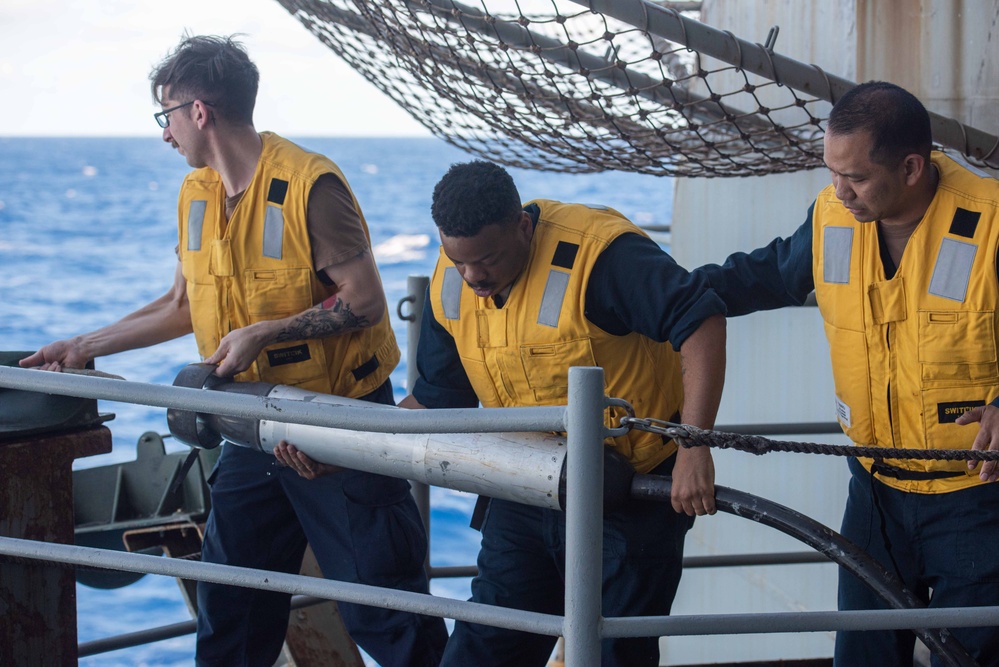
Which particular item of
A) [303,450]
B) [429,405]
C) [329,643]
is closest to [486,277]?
[429,405]

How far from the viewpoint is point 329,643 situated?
340cm

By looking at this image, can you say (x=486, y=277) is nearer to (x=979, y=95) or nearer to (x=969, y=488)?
(x=969, y=488)

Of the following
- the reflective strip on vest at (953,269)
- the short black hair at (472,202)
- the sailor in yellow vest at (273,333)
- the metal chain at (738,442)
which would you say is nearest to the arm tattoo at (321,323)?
the sailor in yellow vest at (273,333)

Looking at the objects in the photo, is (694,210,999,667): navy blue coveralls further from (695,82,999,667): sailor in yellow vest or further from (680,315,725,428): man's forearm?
(680,315,725,428): man's forearm

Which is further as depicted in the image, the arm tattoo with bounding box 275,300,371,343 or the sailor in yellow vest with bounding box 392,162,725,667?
the arm tattoo with bounding box 275,300,371,343

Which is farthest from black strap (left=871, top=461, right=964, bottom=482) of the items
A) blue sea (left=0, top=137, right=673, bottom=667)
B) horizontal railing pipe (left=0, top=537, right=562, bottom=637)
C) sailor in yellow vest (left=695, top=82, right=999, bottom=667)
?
blue sea (left=0, top=137, right=673, bottom=667)

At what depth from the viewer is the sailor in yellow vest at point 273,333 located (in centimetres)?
272

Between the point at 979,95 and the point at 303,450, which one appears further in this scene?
the point at 979,95

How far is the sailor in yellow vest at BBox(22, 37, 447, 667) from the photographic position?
2725 mm

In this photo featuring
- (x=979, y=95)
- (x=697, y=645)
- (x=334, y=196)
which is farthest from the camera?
(x=697, y=645)

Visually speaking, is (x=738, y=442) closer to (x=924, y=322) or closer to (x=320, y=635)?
(x=924, y=322)

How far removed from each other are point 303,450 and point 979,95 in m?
2.30

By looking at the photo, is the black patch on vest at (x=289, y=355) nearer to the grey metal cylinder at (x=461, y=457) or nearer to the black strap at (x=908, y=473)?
the grey metal cylinder at (x=461, y=457)

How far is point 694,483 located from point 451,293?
764 millimetres
